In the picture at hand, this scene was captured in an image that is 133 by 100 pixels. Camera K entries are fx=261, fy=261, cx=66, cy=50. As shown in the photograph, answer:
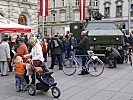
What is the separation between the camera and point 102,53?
50.3 ft

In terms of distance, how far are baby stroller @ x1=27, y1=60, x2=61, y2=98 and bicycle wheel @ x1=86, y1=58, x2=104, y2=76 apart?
3516 mm

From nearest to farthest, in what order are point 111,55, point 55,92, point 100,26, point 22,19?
point 55,92
point 111,55
point 100,26
point 22,19

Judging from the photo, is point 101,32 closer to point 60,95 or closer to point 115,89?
point 115,89

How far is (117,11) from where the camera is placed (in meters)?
55.2

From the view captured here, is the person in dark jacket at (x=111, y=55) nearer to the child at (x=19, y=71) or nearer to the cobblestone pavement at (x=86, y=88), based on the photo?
the cobblestone pavement at (x=86, y=88)

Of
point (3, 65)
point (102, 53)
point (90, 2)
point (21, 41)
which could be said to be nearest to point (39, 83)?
point (21, 41)

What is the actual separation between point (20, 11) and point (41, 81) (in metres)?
24.1

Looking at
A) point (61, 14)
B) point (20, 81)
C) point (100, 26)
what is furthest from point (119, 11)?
point (20, 81)

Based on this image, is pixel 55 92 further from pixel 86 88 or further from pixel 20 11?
pixel 20 11

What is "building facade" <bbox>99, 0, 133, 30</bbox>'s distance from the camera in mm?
53281

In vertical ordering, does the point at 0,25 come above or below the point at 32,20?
below

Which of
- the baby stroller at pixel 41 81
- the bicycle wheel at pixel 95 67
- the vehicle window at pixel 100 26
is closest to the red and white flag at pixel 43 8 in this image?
the vehicle window at pixel 100 26

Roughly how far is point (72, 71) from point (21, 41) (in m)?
3.09

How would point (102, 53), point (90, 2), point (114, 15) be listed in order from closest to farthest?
point (102, 53)
point (114, 15)
point (90, 2)
